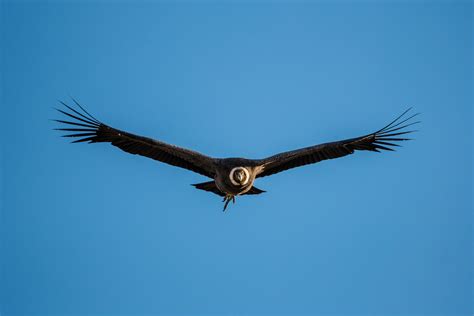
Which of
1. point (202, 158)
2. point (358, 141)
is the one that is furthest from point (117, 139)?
point (358, 141)

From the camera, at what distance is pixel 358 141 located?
86.4 feet

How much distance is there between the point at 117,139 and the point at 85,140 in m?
0.88

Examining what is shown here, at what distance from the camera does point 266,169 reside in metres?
26.6

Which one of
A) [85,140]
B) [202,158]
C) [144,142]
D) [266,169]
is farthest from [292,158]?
[85,140]

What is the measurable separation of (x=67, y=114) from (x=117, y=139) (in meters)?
1.68

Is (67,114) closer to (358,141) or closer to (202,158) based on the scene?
(202,158)

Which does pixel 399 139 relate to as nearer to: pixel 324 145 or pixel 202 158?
pixel 324 145

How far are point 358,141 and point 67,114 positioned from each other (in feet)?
26.5

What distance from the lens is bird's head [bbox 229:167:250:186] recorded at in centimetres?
2505

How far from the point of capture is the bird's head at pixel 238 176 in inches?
986

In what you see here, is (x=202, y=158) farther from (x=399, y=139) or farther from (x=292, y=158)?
(x=399, y=139)

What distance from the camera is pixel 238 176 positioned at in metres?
25.0

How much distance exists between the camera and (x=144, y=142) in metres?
26.0

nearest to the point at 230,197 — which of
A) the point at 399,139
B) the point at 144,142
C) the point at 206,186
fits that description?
the point at 206,186
